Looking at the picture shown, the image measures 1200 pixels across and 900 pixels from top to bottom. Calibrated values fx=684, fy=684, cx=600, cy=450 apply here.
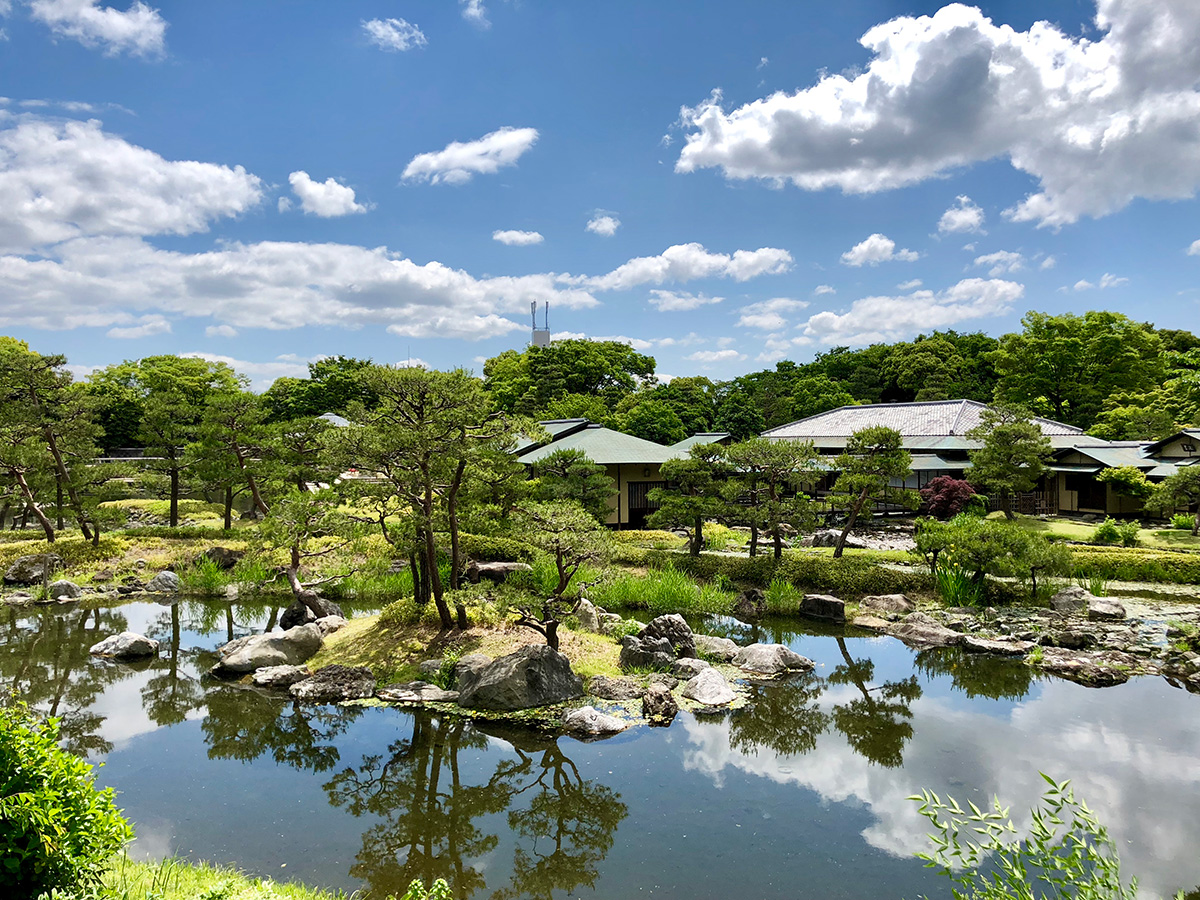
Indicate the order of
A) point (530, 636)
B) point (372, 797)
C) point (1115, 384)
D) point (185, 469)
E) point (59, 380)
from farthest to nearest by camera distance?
point (1115, 384)
point (185, 469)
point (59, 380)
point (530, 636)
point (372, 797)

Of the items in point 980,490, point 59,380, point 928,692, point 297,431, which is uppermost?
point 59,380

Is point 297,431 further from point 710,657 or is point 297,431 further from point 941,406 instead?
point 941,406

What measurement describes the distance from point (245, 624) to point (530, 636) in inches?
310

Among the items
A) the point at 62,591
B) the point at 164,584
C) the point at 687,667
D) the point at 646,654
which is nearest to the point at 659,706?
the point at 687,667

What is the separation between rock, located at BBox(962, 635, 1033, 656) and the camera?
12.7 m

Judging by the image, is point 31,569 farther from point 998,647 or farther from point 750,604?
point 998,647

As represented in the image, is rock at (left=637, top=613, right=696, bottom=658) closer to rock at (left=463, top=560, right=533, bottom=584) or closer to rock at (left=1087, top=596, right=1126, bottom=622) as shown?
rock at (left=463, top=560, right=533, bottom=584)

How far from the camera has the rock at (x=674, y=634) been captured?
12672mm

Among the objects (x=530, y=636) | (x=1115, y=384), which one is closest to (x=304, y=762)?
(x=530, y=636)

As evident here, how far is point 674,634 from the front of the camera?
13000 mm

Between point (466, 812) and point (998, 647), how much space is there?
10420 millimetres

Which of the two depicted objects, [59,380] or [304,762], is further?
[59,380]

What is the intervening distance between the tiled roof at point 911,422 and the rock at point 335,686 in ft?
76.7

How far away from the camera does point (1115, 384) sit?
38.5 m
